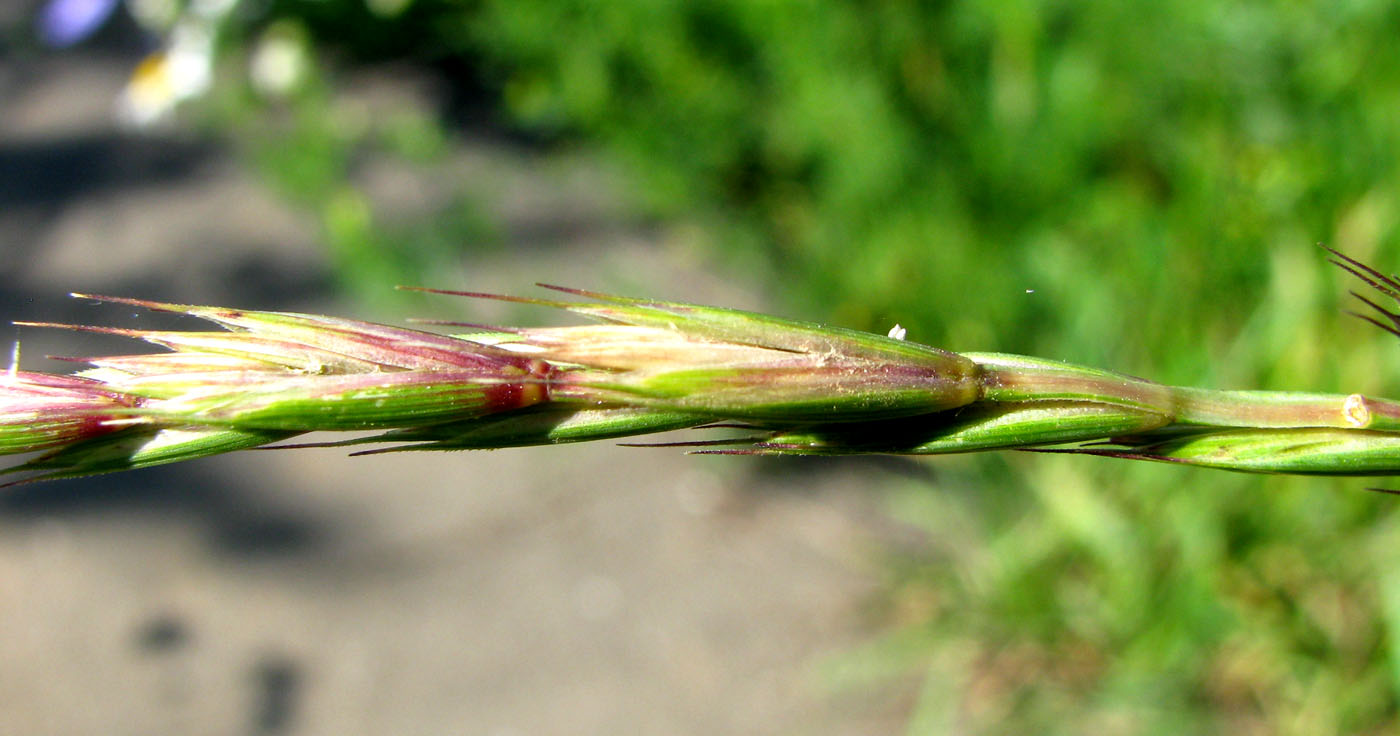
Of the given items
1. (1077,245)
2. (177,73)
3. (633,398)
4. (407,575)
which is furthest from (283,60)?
(633,398)

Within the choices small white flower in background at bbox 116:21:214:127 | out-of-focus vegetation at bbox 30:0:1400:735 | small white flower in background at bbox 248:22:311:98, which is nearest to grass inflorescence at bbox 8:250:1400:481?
out-of-focus vegetation at bbox 30:0:1400:735

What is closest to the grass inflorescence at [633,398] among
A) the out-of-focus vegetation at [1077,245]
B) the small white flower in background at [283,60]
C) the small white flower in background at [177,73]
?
the out-of-focus vegetation at [1077,245]

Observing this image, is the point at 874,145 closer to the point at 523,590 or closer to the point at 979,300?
the point at 979,300

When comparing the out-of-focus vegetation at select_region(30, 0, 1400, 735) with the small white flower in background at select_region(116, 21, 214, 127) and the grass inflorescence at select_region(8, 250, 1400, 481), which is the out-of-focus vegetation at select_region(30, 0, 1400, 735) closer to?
the small white flower in background at select_region(116, 21, 214, 127)

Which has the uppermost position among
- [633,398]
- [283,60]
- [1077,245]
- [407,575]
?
[283,60]

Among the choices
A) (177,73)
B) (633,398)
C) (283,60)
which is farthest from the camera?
(177,73)

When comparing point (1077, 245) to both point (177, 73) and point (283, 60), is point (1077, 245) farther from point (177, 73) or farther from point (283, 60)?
point (177, 73)

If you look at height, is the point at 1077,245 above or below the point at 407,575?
above
